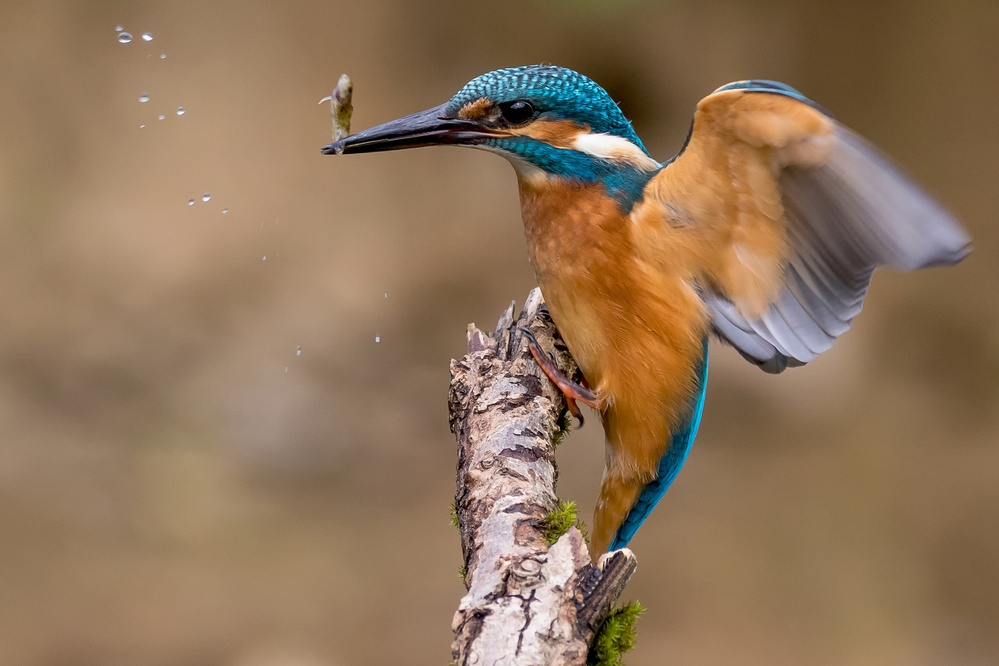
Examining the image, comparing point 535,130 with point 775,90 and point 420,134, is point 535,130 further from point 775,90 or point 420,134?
point 775,90

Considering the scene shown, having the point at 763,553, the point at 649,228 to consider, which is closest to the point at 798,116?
the point at 649,228

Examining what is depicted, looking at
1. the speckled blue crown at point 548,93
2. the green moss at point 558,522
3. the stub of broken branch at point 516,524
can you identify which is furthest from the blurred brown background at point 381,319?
the speckled blue crown at point 548,93

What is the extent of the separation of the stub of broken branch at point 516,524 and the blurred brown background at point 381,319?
1887 mm

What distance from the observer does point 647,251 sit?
1.56 m

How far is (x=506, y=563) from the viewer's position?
44.7 inches

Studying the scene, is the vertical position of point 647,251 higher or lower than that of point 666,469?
higher

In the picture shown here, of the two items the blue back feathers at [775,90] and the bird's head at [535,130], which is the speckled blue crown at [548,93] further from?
the blue back feathers at [775,90]

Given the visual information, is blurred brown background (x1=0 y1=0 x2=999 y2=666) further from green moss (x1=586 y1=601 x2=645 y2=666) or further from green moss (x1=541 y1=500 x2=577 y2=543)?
green moss (x1=586 y1=601 x2=645 y2=666)

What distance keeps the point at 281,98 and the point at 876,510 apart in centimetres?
322

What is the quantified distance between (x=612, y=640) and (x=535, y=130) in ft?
3.01

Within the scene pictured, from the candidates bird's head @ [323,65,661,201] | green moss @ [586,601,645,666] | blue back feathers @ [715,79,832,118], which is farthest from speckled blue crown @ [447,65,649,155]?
green moss @ [586,601,645,666]

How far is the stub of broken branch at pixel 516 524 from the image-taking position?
1038 millimetres

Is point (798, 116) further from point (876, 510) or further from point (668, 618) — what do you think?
point (876, 510)

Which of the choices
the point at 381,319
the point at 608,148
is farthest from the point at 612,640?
the point at 381,319
